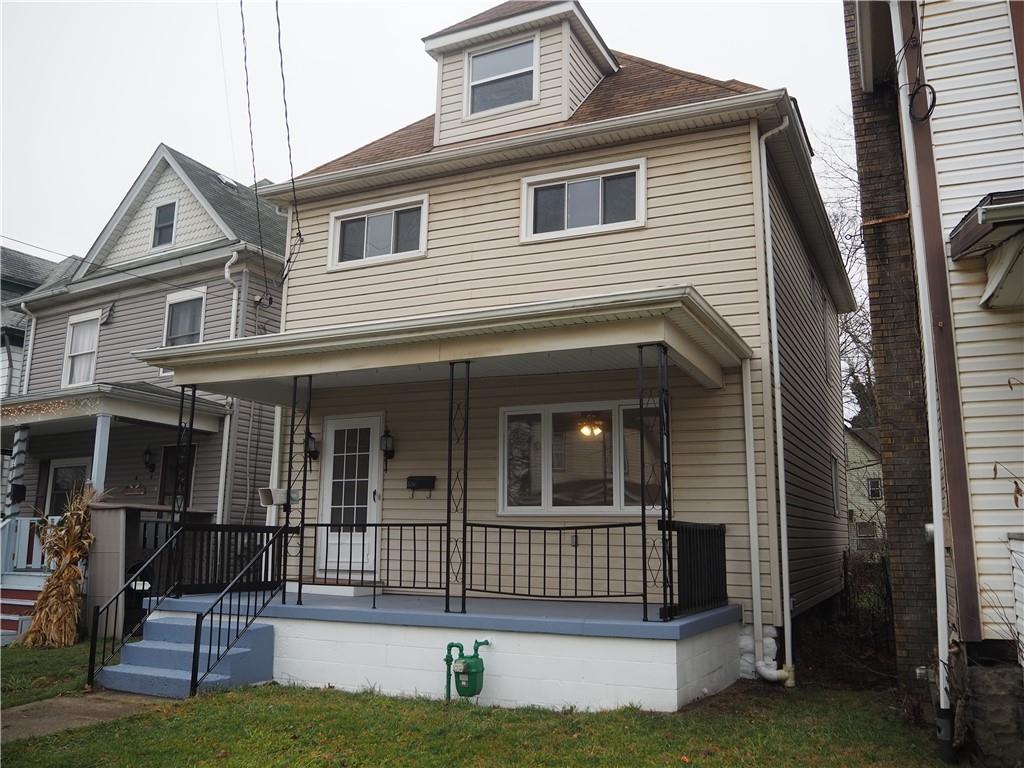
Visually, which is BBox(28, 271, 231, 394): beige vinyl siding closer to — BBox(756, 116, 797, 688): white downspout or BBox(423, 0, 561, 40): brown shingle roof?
BBox(423, 0, 561, 40): brown shingle roof

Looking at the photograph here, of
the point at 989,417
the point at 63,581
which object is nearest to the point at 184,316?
the point at 63,581

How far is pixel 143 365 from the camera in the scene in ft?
49.8

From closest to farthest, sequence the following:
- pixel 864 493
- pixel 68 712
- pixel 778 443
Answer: pixel 68 712
pixel 778 443
pixel 864 493

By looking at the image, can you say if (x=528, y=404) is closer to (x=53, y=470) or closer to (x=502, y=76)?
(x=502, y=76)

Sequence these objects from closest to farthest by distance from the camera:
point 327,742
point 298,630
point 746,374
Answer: point 327,742 < point 298,630 < point 746,374

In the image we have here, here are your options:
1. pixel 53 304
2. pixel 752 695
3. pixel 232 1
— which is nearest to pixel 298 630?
pixel 752 695

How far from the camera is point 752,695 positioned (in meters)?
7.57

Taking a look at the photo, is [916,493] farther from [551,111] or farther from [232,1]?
[232,1]

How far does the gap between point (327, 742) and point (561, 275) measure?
5.81 meters

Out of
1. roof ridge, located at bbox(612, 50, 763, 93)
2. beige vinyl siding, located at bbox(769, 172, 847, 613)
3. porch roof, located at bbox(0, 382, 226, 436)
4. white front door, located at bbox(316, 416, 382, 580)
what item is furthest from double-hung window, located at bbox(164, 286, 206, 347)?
beige vinyl siding, located at bbox(769, 172, 847, 613)

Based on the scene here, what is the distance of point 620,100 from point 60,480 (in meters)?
13.0

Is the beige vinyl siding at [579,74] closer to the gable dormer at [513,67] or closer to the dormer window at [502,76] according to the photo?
the gable dormer at [513,67]

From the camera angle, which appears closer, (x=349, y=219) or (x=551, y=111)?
(x=551, y=111)

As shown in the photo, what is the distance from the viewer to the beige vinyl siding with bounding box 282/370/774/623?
28.3ft
